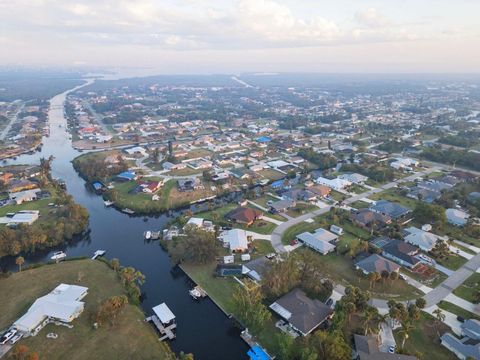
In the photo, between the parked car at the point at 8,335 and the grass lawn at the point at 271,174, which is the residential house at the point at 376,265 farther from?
the parked car at the point at 8,335

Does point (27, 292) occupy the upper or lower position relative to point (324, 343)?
lower

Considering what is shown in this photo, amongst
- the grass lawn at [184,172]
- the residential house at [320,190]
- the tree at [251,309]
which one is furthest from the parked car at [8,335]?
the residential house at [320,190]

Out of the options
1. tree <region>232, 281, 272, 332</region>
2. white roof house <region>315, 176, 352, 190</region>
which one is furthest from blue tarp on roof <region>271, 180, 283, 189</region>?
tree <region>232, 281, 272, 332</region>

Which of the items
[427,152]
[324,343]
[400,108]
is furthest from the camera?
[400,108]

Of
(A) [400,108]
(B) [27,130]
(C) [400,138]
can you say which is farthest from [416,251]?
(A) [400,108]

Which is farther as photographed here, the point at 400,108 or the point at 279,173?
the point at 400,108

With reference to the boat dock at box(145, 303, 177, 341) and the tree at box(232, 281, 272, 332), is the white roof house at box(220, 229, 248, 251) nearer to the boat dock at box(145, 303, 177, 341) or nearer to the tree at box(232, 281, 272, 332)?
the tree at box(232, 281, 272, 332)

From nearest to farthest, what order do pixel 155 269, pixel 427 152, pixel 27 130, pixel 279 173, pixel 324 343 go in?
1. pixel 324 343
2. pixel 155 269
3. pixel 279 173
4. pixel 427 152
5. pixel 27 130

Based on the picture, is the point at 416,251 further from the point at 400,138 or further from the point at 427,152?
the point at 400,138
